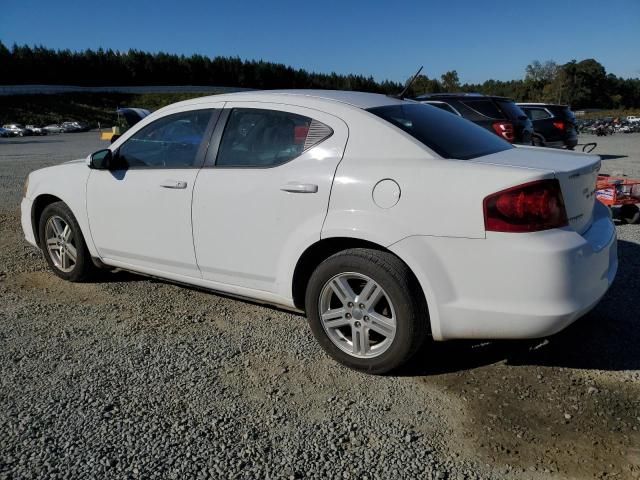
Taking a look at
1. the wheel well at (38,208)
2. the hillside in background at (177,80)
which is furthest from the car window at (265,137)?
the hillside in background at (177,80)

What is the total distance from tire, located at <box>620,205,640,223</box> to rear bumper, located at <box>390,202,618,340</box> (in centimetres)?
459

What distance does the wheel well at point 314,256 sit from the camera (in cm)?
314

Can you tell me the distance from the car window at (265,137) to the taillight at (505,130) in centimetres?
818

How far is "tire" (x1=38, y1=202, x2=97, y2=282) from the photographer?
4609 millimetres

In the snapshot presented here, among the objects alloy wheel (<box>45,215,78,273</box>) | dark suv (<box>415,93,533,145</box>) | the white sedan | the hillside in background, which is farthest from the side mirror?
the hillside in background

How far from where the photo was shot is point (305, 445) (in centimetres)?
252

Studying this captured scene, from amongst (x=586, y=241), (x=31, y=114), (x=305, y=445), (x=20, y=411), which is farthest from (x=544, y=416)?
(x=31, y=114)

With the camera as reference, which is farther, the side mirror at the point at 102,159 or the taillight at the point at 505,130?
the taillight at the point at 505,130

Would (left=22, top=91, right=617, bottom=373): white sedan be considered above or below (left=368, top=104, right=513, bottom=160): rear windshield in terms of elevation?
below

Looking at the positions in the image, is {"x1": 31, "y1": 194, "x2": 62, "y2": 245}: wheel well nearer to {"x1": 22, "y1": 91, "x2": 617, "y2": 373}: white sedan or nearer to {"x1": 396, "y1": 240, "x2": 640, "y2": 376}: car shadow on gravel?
{"x1": 22, "y1": 91, "x2": 617, "y2": 373}: white sedan

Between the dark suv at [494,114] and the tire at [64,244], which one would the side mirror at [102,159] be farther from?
the dark suv at [494,114]

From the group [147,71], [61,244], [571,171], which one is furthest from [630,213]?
[147,71]

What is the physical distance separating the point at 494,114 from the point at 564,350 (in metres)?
8.68

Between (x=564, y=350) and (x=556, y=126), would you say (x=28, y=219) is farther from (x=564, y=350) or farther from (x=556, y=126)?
(x=556, y=126)
